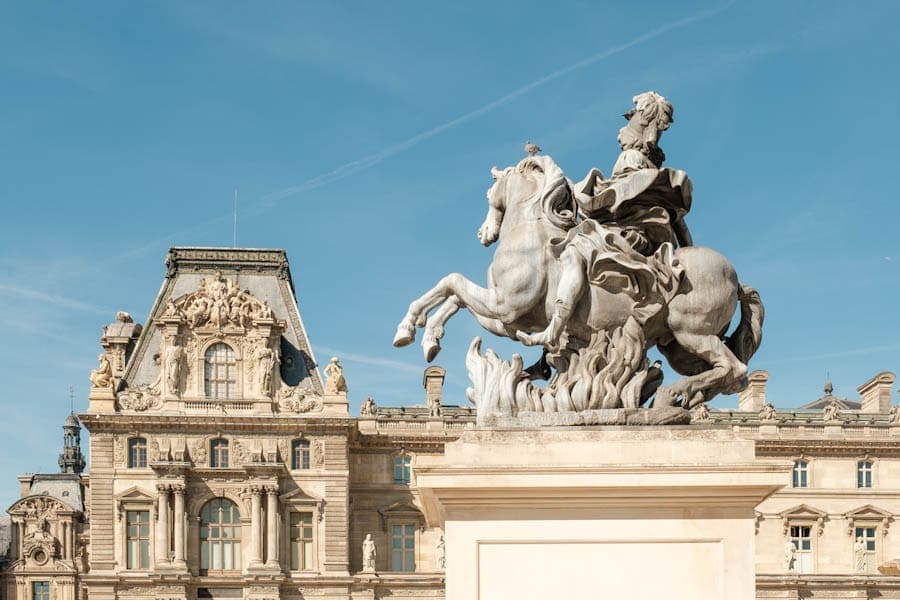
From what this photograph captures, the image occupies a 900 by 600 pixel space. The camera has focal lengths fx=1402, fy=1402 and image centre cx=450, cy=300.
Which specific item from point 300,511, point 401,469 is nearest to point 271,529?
point 300,511

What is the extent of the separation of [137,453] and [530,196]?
47731 mm

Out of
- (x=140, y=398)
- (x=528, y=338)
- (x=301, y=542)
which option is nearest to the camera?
(x=528, y=338)

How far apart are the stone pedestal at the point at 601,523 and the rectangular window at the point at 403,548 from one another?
166 feet

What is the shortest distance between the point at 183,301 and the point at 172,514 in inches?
329

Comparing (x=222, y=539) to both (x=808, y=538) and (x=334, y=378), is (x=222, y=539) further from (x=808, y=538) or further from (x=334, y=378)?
(x=808, y=538)

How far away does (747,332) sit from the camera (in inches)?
345

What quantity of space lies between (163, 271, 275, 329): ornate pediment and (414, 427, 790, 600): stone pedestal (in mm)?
48176

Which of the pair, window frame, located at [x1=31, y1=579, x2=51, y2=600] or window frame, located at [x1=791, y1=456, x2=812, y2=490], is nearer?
window frame, located at [x1=791, y1=456, x2=812, y2=490]

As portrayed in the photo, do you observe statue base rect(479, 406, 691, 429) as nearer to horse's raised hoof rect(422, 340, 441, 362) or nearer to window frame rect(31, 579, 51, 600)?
horse's raised hoof rect(422, 340, 441, 362)

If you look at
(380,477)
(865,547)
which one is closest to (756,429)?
(865,547)

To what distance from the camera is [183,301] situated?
55438mm

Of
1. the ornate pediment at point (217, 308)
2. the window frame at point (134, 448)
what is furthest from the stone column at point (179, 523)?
the ornate pediment at point (217, 308)

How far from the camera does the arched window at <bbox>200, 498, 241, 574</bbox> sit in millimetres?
53750

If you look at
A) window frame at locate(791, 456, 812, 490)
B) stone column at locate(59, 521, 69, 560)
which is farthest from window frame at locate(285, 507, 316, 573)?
stone column at locate(59, 521, 69, 560)
